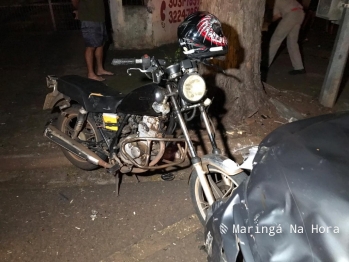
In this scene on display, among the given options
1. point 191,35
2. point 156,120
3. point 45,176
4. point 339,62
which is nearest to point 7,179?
point 45,176

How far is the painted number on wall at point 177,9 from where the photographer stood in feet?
26.0

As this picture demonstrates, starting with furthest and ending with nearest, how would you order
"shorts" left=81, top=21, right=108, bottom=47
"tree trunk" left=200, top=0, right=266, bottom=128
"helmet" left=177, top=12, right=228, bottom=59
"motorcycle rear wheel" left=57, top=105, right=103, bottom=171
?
"shorts" left=81, top=21, right=108, bottom=47
"tree trunk" left=200, top=0, right=266, bottom=128
"motorcycle rear wheel" left=57, top=105, right=103, bottom=171
"helmet" left=177, top=12, right=228, bottom=59

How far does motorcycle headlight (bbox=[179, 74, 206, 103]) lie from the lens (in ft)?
8.14

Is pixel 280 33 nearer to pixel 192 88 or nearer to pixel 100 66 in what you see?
pixel 100 66

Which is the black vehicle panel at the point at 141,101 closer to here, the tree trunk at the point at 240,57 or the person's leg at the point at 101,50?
the tree trunk at the point at 240,57

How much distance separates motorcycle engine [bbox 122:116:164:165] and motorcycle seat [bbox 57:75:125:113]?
0.33m

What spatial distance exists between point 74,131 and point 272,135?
2399 mm

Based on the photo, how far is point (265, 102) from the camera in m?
4.85

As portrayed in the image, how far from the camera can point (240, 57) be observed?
4410 millimetres

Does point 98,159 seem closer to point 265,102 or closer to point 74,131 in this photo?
point 74,131

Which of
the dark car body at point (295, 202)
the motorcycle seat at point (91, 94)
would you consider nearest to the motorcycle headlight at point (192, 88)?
the dark car body at point (295, 202)

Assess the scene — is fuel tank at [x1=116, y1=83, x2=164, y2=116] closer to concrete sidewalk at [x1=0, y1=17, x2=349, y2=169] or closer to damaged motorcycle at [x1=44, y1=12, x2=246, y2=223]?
damaged motorcycle at [x1=44, y1=12, x2=246, y2=223]

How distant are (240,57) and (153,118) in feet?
6.45

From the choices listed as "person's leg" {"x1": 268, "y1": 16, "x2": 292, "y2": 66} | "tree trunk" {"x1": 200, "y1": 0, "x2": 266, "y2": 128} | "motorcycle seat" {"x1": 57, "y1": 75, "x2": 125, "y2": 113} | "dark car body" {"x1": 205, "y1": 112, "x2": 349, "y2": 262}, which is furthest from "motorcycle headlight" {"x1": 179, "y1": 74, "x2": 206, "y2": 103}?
"person's leg" {"x1": 268, "y1": 16, "x2": 292, "y2": 66}
